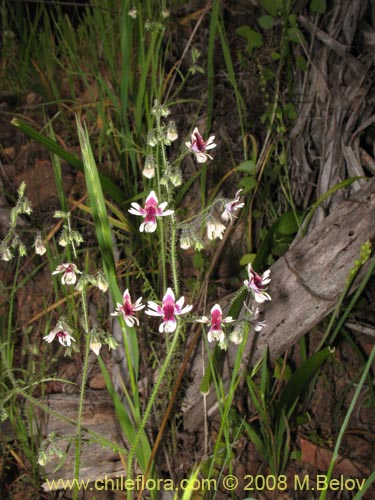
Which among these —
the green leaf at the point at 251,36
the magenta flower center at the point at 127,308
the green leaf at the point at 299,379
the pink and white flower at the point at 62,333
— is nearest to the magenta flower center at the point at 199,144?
the magenta flower center at the point at 127,308

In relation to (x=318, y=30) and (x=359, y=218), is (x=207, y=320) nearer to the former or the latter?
(x=359, y=218)

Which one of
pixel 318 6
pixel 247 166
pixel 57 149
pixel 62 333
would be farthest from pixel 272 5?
pixel 62 333

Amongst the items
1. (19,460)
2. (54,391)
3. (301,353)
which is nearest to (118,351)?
(54,391)

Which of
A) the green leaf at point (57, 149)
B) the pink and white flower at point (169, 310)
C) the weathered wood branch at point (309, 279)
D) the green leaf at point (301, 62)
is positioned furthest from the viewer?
the green leaf at point (301, 62)

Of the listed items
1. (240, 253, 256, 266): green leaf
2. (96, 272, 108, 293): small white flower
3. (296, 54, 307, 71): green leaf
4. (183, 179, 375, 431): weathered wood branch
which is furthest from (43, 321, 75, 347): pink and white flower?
(296, 54, 307, 71): green leaf

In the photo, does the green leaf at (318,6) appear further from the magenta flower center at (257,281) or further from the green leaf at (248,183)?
the magenta flower center at (257,281)

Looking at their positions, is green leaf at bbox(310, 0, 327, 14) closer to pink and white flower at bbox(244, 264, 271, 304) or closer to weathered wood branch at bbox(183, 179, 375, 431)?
weathered wood branch at bbox(183, 179, 375, 431)
